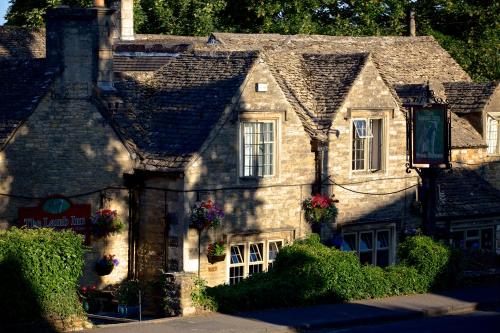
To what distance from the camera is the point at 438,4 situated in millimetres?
62969

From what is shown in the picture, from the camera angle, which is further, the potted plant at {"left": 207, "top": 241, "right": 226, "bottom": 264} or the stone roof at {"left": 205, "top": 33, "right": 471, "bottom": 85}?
the stone roof at {"left": 205, "top": 33, "right": 471, "bottom": 85}

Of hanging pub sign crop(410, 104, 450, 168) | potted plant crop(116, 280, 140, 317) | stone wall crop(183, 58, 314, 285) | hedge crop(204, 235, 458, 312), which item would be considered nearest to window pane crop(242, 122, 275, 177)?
stone wall crop(183, 58, 314, 285)

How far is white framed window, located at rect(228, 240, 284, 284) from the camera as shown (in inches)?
1232

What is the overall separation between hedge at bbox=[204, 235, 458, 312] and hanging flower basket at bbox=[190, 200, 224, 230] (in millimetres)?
2067

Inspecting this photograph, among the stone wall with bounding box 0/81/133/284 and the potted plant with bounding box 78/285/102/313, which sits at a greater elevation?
the stone wall with bounding box 0/81/133/284

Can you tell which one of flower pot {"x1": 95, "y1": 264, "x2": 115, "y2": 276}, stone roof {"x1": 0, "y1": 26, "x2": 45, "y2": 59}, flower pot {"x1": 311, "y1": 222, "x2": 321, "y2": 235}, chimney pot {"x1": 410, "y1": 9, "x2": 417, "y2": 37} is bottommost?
flower pot {"x1": 95, "y1": 264, "x2": 115, "y2": 276}

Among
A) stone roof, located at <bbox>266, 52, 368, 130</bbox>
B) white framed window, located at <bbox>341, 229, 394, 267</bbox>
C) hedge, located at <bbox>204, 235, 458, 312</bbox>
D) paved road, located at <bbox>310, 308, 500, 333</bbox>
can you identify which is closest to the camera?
paved road, located at <bbox>310, 308, 500, 333</bbox>

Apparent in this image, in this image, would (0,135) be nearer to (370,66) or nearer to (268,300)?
(268,300)

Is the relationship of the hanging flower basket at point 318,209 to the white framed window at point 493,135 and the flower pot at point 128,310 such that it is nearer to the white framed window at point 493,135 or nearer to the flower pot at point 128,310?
the flower pot at point 128,310

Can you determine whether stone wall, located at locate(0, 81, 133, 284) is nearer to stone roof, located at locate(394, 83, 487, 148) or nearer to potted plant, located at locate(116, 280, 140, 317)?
potted plant, located at locate(116, 280, 140, 317)

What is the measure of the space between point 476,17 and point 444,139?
3237cm

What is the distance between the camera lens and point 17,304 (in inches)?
912

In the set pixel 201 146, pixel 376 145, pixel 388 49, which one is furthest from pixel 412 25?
pixel 201 146

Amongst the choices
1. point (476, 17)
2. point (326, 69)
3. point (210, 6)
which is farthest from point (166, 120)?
point (476, 17)
